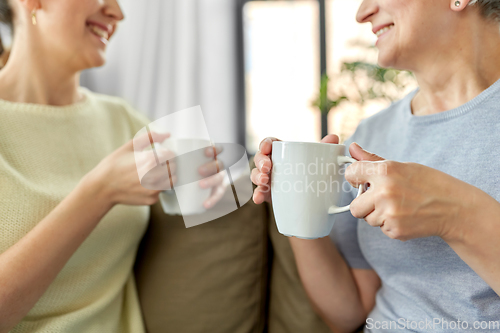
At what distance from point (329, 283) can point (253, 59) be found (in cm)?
256

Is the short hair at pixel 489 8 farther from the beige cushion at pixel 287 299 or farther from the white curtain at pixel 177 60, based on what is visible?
the white curtain at pixel 177 60

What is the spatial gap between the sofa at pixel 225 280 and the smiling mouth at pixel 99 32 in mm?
519

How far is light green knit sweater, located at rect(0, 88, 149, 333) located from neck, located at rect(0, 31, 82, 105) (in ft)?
0.14

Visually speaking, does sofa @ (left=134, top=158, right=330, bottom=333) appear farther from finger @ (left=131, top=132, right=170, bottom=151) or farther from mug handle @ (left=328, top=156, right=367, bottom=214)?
mug handle @ (left=328, top=156, right=367, bottom=214)

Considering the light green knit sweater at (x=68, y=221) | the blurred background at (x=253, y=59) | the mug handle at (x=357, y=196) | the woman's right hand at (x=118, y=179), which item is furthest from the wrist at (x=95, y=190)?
the blurred background at (x=253, y=59)

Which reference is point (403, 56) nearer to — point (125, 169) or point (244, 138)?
point (125, 169)

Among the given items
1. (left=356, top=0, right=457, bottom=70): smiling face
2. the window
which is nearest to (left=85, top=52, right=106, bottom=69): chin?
(left=356, top=0, right=457, bottom=70): smiling face

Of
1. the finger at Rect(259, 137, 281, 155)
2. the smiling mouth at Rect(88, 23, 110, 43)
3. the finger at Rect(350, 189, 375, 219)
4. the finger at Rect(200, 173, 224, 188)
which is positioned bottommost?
the finger at Rect(200, 173, 224, 188)

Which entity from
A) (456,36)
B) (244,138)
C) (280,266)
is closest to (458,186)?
(456,36)

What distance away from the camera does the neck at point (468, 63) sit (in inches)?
28.3

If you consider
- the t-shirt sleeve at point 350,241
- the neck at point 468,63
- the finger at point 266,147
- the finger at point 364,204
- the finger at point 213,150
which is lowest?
the t-shirt sleeve at point 350,241

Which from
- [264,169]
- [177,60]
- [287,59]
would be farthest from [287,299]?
[287,59]

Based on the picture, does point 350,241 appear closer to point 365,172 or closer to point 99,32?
point 365,172

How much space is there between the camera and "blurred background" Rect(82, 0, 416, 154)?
2.73 metres
